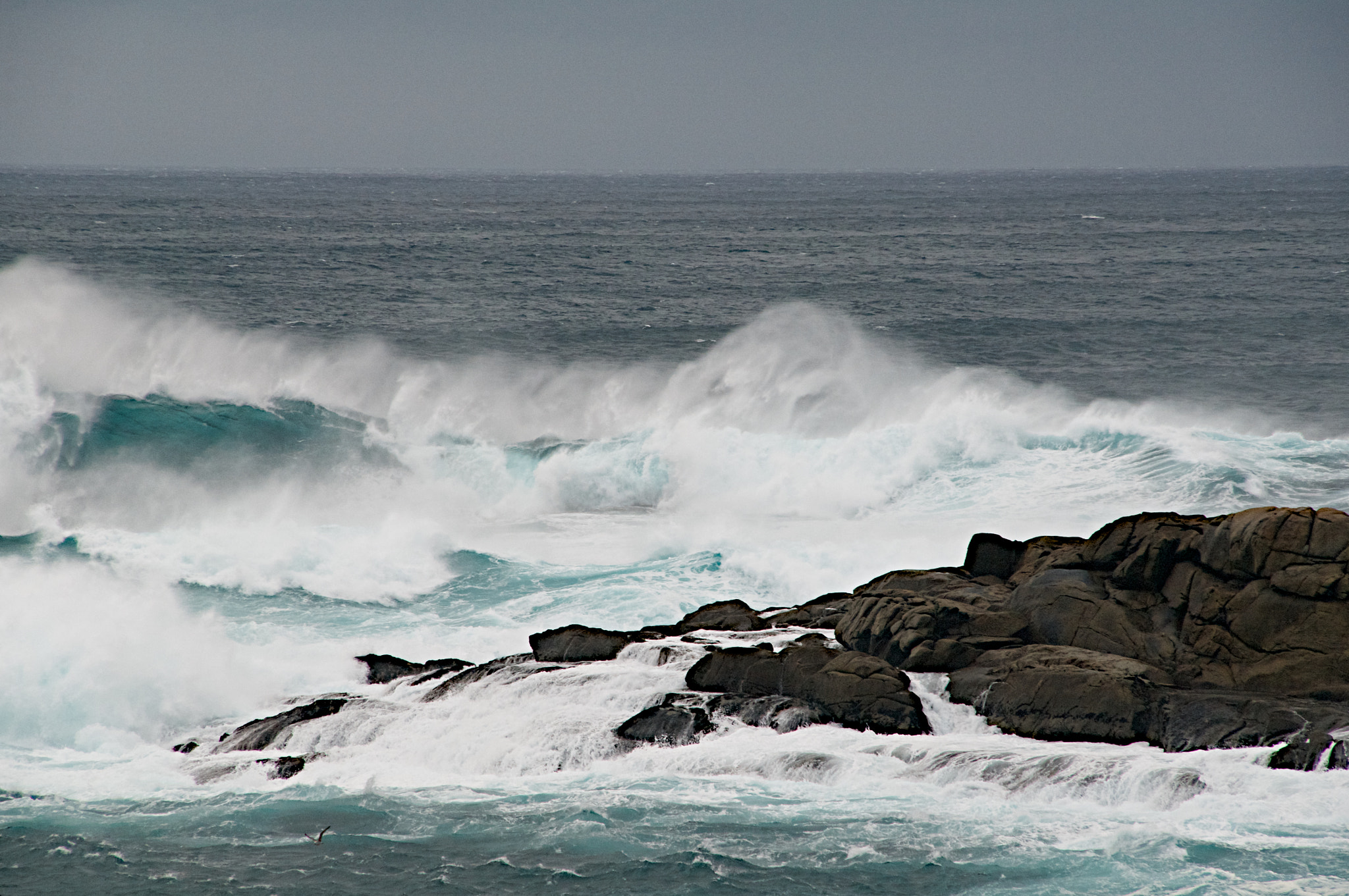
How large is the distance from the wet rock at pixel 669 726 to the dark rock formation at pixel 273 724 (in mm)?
4628

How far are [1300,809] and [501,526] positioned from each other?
2077cm

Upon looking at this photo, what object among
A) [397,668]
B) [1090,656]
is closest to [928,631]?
[1090,656]

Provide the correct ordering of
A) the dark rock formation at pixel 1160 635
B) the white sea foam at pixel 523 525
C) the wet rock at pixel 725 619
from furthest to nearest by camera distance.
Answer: the wet rock at pixel 725 619, the white sea foam at pixel 523 525, the dark rock formation at pixel 1160 635

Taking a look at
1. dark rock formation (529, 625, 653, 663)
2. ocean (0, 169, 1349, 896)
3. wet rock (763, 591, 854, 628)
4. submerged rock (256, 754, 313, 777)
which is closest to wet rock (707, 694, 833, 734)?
ocean (0, 169, 1349, 896)

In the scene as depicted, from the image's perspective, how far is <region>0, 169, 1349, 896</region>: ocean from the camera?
1356cm

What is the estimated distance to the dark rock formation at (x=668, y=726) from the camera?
16172 mm

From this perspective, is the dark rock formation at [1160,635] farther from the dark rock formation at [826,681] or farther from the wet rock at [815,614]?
the dark rock formation at [826,681]

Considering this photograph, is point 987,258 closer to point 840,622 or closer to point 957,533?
point 957,533

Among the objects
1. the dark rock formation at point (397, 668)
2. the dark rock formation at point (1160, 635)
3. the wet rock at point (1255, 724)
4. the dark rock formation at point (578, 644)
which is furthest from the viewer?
the dark rock formation at point (397, 668)

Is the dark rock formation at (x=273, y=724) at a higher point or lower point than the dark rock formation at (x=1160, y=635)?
lower

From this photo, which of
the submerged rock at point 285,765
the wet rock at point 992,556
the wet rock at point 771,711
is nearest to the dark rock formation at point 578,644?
the wet rock at point 771,711

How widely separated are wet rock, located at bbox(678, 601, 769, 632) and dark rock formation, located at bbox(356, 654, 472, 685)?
12.8 ft

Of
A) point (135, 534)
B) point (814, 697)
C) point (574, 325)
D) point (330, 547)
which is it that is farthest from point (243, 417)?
point (814, 697)

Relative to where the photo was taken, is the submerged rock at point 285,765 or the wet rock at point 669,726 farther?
the wet rock at point 669,726
